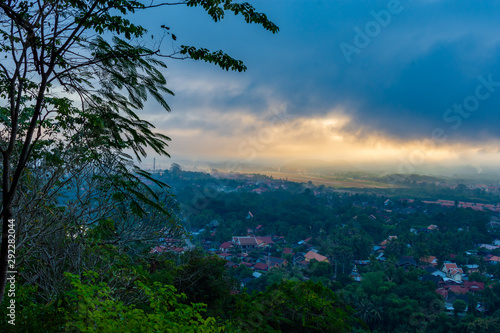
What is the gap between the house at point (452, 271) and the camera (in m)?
23.8

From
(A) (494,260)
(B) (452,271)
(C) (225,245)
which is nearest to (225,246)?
(C) (225,245)

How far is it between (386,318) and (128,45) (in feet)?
59.8

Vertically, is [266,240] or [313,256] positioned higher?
[313,256]

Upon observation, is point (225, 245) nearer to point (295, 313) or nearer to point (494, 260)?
point (494, 260)

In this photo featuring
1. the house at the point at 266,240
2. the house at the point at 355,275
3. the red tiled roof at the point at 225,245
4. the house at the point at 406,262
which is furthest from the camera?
the house at the point at 266,240

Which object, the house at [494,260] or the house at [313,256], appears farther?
the house at [313,256]

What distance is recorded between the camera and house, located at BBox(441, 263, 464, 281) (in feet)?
78.0

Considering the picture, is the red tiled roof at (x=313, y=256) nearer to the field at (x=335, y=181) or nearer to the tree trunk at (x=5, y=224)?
the tree trunk at (x=5, y=224)

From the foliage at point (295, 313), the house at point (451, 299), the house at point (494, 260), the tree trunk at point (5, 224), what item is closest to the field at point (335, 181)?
the house at point (494, 260)

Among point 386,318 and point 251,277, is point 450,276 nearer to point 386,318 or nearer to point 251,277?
point 386,318

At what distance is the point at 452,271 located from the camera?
24.4m

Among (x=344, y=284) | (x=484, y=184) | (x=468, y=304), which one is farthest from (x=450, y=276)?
(x=484, y=184)

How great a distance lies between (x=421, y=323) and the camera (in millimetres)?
15578

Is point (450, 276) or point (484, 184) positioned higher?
point (484, 184)
